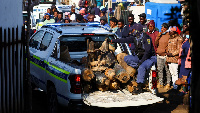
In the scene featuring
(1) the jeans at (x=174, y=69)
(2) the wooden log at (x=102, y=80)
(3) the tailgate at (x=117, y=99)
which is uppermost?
(2) the wooden log at (x=102, y=80)

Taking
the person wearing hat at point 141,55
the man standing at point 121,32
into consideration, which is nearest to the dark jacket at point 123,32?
the man standing at point 121,32

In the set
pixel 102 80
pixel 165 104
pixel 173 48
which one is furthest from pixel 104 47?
pixel 173 48

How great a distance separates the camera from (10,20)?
25.1 feet

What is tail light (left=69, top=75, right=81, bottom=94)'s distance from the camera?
303 inches

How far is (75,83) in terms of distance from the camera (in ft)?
25.4

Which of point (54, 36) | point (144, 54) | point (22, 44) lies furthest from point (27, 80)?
point (144, 54)

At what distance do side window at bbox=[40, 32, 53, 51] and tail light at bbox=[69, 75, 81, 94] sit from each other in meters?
1.84

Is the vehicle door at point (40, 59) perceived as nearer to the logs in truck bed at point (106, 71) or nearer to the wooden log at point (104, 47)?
the logs in truck bed at point (106, 71)

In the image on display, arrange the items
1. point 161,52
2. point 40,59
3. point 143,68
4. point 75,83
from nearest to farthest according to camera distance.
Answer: point 75,83 → point 143,68 → point 40,59 → point 161,52

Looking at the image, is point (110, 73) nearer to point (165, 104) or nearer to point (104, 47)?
point (104, 47)

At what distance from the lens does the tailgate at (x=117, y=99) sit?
7.63 meters

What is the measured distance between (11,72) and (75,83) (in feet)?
3.84

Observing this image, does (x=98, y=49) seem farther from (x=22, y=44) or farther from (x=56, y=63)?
(x=22, y=44)

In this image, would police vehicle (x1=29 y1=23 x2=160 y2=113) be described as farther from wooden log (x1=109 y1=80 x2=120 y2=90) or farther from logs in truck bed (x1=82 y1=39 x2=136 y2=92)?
wooden log (x1=109 y1=80 x2=120 y2=90)
